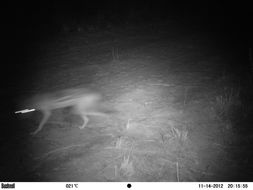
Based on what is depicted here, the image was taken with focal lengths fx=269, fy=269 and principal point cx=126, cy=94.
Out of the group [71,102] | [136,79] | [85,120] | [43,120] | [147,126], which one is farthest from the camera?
[136,79]

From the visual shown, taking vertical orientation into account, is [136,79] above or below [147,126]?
above

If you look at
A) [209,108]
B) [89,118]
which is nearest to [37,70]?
[89,118]

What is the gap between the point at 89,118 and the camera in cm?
422

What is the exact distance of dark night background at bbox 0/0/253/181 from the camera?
3.13m

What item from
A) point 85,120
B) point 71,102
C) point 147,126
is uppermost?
point 71,102

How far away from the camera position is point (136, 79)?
18.7 feet

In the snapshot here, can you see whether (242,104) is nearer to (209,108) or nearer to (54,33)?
(209,108)

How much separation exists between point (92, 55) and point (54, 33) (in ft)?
11.3

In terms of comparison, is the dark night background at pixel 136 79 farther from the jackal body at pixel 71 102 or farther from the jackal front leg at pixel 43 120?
the jackal body at pixel 71 102

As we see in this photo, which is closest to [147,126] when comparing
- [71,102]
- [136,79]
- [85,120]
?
[85,120]

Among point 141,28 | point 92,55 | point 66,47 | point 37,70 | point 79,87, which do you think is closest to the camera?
point 79,87

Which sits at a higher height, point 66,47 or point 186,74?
point 66,47

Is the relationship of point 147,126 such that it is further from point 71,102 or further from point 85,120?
point 71,102

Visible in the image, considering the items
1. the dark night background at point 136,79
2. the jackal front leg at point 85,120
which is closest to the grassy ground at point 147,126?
the dark night background at point 136,79
